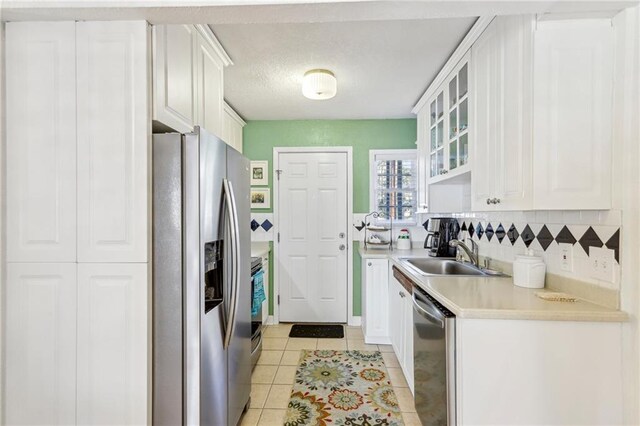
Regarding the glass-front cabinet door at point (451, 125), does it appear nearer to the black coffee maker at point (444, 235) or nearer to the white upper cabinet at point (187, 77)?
the black coffee maker at point (444, 235)

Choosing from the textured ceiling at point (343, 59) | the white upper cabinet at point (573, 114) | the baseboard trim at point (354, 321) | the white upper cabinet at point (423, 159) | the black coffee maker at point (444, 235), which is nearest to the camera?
the white upper cabinet at point (573, 114)

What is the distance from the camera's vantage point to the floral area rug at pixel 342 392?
2039mm

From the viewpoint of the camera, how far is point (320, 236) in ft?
12.5

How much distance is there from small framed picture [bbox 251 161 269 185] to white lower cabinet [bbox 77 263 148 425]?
2.56 metres

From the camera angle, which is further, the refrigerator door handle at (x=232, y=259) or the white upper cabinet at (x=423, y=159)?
the white upper cabinet at (x=423, y=159)

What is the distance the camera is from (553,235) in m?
1.68

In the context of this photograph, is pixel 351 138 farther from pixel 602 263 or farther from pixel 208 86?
pixel 602 263

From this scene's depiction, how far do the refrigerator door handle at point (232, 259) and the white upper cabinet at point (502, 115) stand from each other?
1.41m

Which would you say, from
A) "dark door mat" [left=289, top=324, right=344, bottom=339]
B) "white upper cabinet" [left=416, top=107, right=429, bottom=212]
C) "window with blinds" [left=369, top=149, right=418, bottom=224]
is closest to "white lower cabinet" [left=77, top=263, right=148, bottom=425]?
"dark door mat" [left=289, top=324, right=344, bottom=339]

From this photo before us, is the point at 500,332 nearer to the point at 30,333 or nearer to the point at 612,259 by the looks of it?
the point at 612,259

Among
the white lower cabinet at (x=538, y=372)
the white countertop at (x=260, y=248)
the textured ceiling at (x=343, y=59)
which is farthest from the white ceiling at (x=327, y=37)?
the white countertop at (x=260, y=248)

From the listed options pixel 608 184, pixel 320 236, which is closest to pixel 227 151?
pixel 608 184

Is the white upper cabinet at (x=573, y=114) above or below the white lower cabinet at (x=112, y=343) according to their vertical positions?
above

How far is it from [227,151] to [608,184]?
1.76 m
